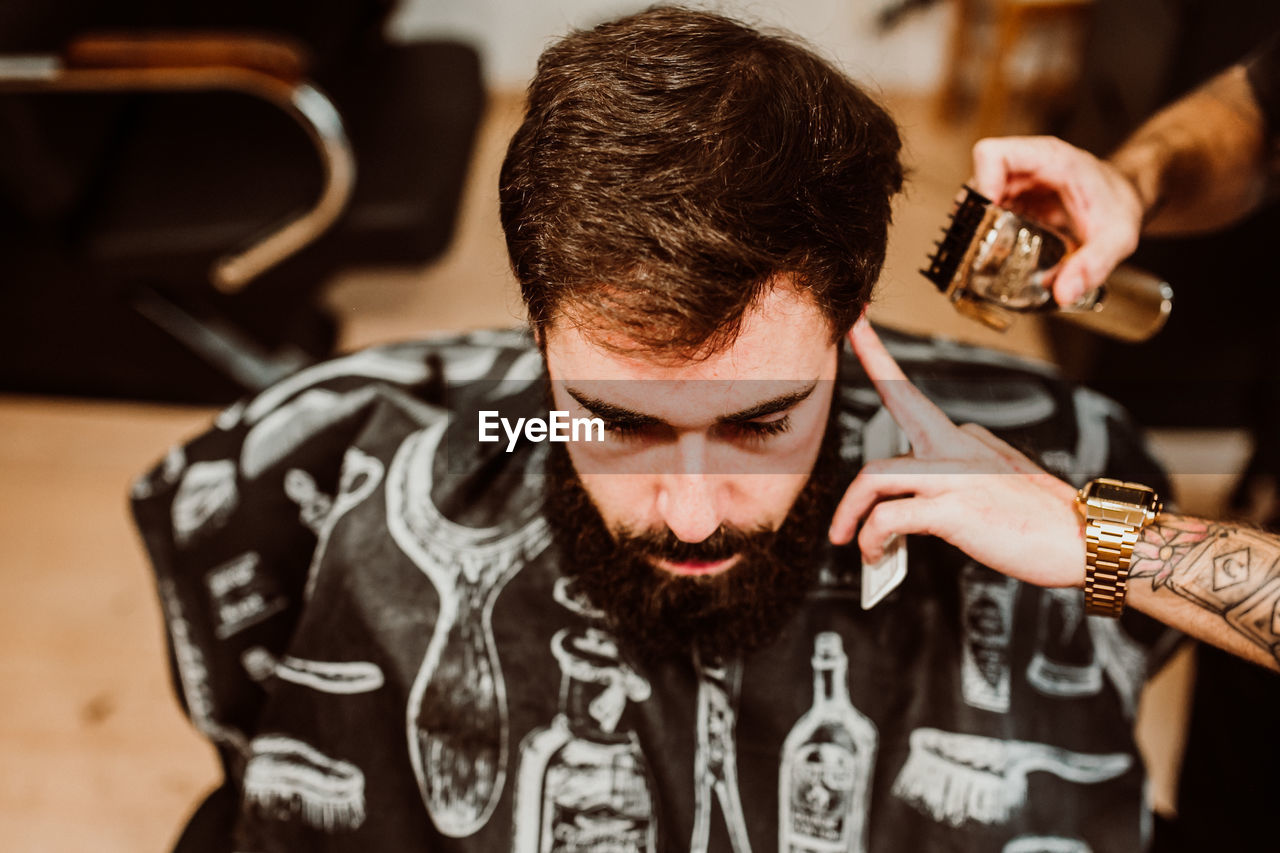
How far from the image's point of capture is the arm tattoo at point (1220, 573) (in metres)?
0.93

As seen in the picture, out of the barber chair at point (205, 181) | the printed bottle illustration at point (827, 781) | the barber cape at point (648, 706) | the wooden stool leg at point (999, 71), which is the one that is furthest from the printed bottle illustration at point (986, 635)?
the wooden stool leg at point (999, 71)

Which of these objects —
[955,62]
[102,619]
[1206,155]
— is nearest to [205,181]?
[102,619]

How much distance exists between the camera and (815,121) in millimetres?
881

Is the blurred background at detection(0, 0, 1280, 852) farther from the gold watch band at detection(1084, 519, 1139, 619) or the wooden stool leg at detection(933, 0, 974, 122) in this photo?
the gold watch band at detection(1084, 519, 1139, 619)

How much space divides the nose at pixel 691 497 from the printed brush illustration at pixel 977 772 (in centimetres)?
46

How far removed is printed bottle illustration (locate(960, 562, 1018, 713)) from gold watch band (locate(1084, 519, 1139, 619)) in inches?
11.1

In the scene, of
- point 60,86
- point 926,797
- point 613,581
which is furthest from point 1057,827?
point 60,86

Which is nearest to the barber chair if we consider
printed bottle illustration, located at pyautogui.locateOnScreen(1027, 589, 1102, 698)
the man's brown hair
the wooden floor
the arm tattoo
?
the wooden floor

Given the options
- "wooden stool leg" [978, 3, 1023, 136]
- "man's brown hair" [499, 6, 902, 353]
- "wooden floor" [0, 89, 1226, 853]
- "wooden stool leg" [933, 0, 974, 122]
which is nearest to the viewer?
"man's brown hair" [499, 6, 902, 353]

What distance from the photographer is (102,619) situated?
2.14 meters

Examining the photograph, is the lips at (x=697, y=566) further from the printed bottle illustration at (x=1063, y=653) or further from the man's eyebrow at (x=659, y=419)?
the printed bottle illustration at (x=1063, y=653)

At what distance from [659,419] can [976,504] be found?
0.31 meters

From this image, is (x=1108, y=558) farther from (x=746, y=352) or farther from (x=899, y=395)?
(x=746, y=352)

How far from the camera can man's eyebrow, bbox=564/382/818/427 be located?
0.91 meters
